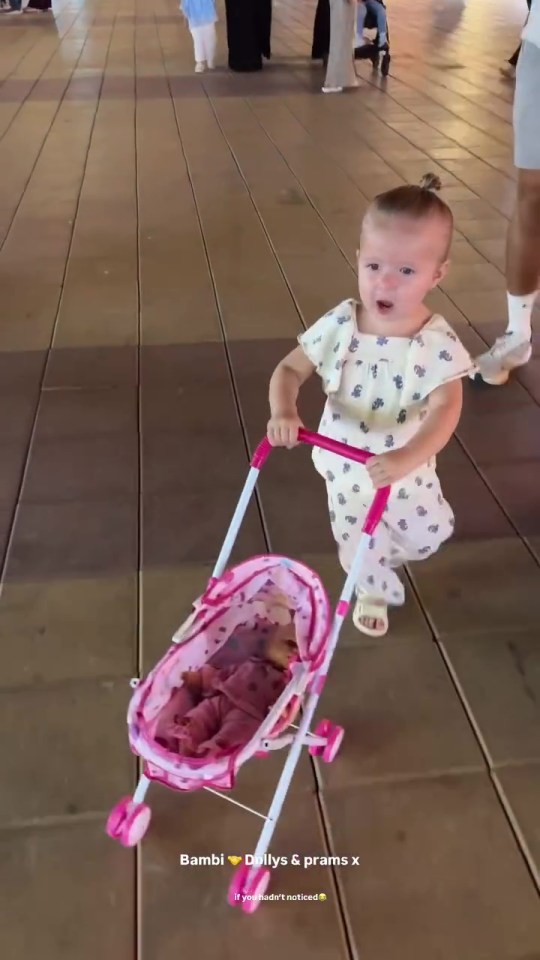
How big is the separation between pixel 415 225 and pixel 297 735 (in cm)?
86

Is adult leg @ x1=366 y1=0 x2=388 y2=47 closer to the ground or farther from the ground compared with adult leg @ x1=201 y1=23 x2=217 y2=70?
farther from the ground

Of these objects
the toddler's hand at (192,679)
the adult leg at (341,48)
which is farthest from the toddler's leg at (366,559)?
the adult leg at (341,48)

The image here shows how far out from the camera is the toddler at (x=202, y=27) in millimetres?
7180

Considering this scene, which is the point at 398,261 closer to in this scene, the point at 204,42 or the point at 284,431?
the point at 284,431

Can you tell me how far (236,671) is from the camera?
1.56m

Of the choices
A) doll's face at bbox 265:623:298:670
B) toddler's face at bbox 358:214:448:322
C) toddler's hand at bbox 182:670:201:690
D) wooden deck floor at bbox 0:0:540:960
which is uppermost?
toddler's face at bbox 358:214:448:322

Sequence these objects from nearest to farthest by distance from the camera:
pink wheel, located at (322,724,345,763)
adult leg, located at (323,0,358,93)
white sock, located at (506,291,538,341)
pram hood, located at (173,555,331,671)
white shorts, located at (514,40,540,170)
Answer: pram hood, located at (173,555,331,671) → pink wheel, located at (322,724,345,763) → white shorts, located at (514,40,540,170) → white sock, located at (506,291,538,341) → adult leg, located at (323,0,358,93)

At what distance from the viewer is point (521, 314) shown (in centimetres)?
287

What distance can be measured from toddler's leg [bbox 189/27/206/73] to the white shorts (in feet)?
18.9

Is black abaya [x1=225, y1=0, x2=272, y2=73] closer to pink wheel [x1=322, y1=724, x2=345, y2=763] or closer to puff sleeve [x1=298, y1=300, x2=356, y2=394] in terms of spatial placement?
puff sleeve [x1=298, y1=300, x2=356, y2=394]

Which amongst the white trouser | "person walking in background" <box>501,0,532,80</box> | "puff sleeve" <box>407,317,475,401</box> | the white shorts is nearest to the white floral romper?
"puff sleeve" <box>407,317,475,401</box>

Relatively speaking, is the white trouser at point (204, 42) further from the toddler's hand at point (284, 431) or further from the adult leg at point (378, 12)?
the toddler's hand at point (284, 431)

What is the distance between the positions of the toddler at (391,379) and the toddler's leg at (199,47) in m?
6.84

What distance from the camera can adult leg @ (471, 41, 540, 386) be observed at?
2.46 m
